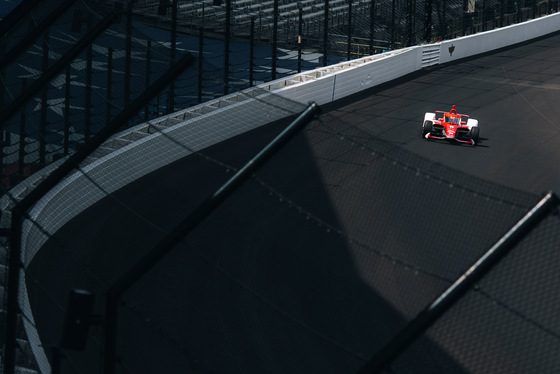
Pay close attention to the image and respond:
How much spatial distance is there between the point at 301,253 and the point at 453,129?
13.8 m

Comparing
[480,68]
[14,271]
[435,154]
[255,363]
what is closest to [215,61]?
[480,68]

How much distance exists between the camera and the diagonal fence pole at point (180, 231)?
12.9 ft

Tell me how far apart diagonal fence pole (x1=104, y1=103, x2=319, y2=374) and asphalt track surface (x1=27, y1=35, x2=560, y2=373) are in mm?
→ 100

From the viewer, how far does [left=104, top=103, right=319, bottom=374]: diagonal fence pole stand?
3932 millimetres

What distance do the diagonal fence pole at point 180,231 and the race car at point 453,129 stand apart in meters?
14.3

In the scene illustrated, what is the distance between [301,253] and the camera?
4.65m

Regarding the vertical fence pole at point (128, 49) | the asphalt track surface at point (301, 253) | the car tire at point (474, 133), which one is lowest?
the car tire at point (474, 133)

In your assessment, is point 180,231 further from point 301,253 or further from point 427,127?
point 427,127

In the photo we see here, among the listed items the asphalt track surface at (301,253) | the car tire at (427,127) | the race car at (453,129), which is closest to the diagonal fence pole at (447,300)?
the asphalt track surface at (301,253)

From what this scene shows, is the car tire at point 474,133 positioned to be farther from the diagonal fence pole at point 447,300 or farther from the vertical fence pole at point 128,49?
the diagonal fence pole at point 447,300

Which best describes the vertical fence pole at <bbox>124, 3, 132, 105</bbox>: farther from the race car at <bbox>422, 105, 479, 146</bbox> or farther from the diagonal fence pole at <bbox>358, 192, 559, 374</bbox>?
the race car at <bbox>422, 105, 479, 146</bbox>

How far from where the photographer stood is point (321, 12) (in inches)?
1373

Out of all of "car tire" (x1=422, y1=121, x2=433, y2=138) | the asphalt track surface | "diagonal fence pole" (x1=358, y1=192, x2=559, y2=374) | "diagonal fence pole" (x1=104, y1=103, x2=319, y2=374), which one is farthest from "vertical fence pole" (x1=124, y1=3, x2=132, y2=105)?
"car tire" (x1=422, y1=121, x2=433, y2=138)

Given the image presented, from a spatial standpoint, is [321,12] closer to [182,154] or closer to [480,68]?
[480,68]
